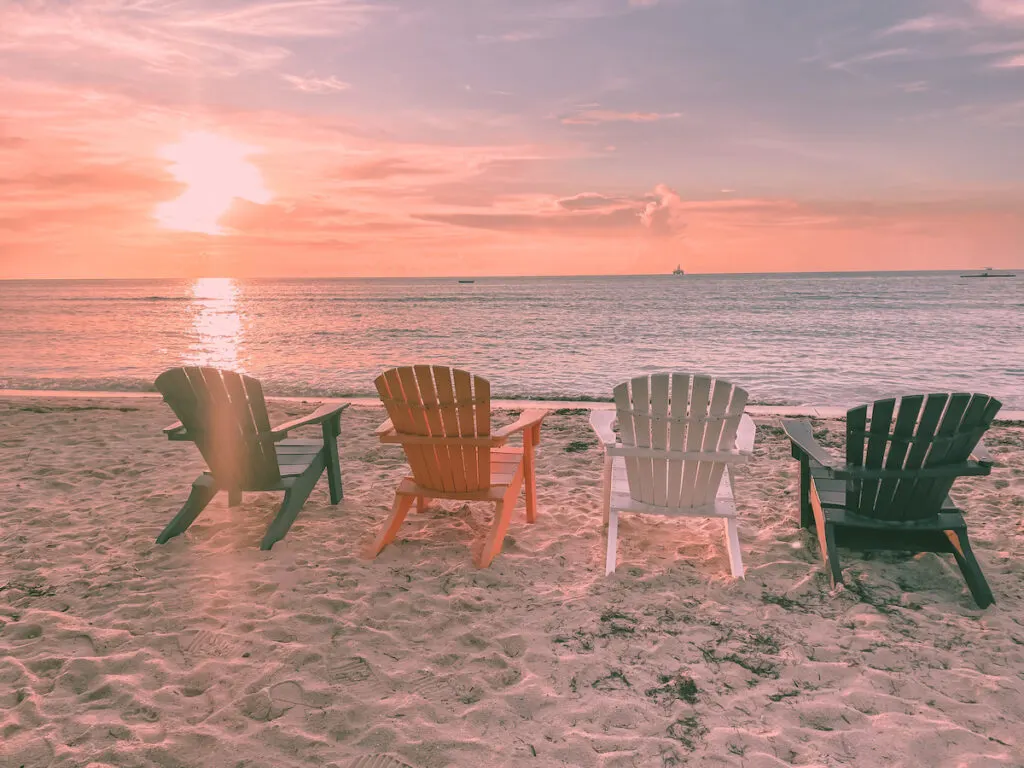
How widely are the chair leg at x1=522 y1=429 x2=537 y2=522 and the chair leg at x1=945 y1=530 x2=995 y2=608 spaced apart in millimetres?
2442

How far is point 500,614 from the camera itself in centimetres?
321

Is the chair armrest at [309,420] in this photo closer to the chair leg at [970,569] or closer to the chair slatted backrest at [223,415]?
the chair slatted backrest at [223,415]

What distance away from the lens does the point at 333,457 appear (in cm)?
470

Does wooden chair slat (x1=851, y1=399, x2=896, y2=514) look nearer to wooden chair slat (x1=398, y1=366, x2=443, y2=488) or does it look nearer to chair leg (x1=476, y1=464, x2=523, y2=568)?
chair leg (x1=476, y1=464, x2=523, y2=568)

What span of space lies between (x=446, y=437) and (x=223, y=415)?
4.66 ft

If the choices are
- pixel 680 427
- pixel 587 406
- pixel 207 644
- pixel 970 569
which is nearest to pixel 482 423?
pixel 680 427

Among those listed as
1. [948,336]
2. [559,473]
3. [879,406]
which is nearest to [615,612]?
[879,406]

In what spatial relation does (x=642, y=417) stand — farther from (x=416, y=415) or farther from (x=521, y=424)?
(x=416, y=415)

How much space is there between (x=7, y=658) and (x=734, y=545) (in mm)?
3746

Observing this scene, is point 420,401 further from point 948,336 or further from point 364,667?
point 948,336

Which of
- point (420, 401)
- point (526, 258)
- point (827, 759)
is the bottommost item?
point (827, 759)

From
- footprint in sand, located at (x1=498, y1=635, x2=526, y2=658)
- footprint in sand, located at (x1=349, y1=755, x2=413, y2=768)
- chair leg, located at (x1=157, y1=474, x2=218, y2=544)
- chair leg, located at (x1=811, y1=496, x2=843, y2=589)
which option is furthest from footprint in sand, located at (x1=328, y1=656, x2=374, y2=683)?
chair leg, located at (x1=811, y1=496, x2=843, y2=589)

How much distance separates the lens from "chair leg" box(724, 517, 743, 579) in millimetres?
3600

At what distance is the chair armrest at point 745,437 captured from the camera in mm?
3643
